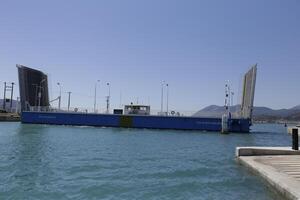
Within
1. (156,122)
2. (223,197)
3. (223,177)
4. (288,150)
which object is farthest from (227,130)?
(223,197)

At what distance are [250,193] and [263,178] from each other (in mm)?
1658

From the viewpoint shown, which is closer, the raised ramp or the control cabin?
the raised ramp

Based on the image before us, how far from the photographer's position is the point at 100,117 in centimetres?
6938

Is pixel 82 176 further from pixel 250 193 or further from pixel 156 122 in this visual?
pixel 156 122

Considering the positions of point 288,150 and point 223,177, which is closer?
point 223,177

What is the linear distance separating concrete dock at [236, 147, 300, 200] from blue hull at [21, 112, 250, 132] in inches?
1706

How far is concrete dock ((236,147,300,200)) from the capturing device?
37.0 feet

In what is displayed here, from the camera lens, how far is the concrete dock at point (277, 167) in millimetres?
11269

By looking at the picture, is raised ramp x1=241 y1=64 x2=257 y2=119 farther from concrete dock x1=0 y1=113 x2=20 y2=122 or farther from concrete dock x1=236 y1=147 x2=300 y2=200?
concrete dock x1=0 y1=113 x2=20 y2=122

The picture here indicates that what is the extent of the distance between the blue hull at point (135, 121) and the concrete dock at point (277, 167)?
43.3 meters

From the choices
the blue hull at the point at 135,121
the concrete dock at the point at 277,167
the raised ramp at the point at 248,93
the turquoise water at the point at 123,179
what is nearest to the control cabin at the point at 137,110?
the blue hull at the point at 135,121

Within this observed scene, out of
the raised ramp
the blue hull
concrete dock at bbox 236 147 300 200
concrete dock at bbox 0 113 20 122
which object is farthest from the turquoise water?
concrete dock at bbox 0 113 20 122

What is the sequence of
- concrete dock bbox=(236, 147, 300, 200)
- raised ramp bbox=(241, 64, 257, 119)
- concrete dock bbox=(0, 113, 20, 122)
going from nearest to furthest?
concrete dock bbox=(236, 147, 300, 200) → raised ramp bbox=(241, 64, 257, 119) → concrete dock bbox=(0, 113, 20, 122)

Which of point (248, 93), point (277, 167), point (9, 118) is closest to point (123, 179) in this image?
point (277, 167)
